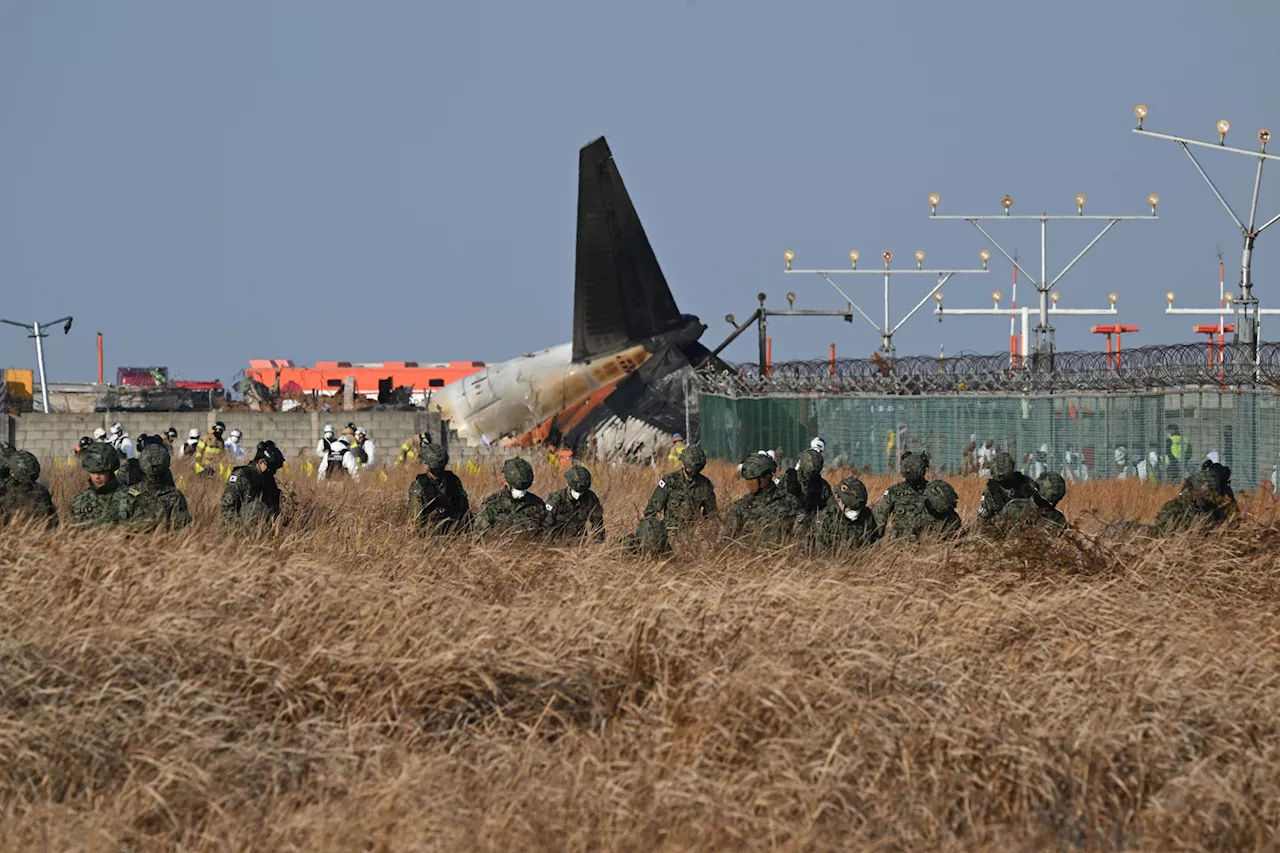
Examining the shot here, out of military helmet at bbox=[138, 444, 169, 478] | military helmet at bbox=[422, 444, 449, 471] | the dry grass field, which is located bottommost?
the dry grass field

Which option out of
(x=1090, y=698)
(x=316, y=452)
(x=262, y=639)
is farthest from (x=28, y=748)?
(x=316, y=452)

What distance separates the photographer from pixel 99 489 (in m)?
15.7

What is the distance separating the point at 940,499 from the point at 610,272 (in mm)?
27344

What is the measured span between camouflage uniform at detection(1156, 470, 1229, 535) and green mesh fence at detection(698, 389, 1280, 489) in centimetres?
956

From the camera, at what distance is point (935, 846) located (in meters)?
8.65

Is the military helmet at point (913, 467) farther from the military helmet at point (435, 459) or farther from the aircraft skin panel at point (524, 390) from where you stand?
the aircraft skin panel at point (524, 390)

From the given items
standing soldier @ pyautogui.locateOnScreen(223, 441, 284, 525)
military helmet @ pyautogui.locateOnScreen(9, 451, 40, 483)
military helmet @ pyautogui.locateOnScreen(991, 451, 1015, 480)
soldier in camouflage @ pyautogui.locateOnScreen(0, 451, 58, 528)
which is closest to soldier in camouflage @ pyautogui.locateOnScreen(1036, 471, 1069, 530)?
military helmet @ pyautogui.locateOnScreen(991, 451, 1015, 480)

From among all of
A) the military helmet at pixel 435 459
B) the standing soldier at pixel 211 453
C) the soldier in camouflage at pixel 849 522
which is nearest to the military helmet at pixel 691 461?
the soldier in camouflage at pixel 849 522

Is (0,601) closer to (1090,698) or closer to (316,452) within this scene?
(1090,698)

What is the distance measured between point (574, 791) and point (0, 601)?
4247mm

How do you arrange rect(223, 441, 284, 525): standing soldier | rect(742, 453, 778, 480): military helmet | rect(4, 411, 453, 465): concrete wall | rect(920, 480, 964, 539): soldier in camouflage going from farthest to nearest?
rect(4, 411, 453, 465): concrete wall < rect(742, 453, 778, 480): military helmet < rect(920, 480, 964, 539): soldier in camouflage < rect(223, 441, 284, 525): standing soldier

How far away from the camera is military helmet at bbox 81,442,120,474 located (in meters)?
15.7

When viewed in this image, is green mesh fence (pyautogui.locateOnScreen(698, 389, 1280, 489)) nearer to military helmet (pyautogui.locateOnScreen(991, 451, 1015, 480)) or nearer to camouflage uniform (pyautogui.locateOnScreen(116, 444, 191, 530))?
military helmet (pyautogui.locateOnScreen(991, 451, 1015, 480))

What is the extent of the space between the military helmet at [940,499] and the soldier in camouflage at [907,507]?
151 mm
